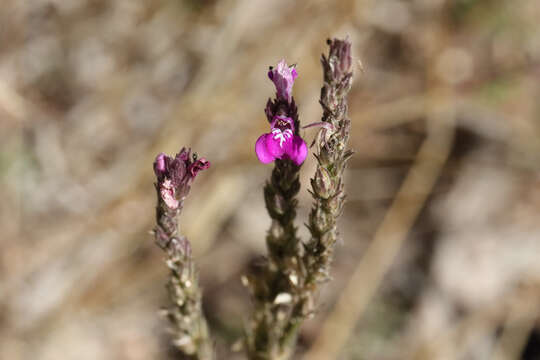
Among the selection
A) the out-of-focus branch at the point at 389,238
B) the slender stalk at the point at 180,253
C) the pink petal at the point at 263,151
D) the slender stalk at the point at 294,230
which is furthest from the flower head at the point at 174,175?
the out-of-focus branch at the point at 389,238

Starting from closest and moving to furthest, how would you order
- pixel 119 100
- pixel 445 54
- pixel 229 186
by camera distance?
pixel 229 186
pixel 119 100
pixel 445 54

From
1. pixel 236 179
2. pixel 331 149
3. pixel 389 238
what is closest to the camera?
pixel 331 149

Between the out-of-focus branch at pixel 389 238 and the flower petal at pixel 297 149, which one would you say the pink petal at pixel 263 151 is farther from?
the out-of-focus branch at pixel 389 238

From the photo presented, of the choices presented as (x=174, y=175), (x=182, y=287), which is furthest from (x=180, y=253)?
(x=174, y=175)

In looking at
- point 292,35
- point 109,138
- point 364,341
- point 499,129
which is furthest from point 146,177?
point 499,129

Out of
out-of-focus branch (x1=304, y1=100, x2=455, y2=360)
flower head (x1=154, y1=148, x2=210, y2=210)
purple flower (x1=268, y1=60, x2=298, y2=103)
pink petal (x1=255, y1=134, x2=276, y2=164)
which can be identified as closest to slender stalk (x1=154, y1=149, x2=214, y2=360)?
flower head (x1=154, y1=148, x2=210, y2=210)

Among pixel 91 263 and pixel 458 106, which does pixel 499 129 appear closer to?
pixel 458 106

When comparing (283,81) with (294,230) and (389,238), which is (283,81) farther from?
(389,238)
